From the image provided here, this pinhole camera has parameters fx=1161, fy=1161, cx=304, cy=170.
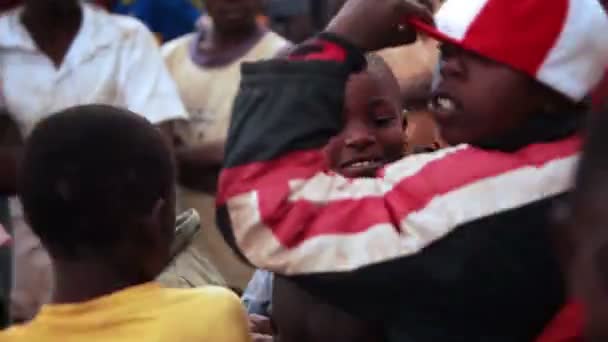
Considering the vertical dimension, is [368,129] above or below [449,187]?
below

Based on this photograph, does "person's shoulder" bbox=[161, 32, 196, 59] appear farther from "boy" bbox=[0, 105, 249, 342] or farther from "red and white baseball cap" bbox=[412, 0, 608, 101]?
"red and white baseball cap" bbox=[412, 0, 608, 101]

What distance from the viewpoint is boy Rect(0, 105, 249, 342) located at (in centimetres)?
181

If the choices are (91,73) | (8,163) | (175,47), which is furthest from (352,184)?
(175,47)

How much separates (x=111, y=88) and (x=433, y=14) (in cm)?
212

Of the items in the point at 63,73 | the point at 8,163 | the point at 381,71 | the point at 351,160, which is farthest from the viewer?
the point at 63,73

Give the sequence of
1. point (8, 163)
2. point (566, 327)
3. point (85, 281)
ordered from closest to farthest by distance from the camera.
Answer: point (566, 327) → point (85, 281) → point (8, 163)

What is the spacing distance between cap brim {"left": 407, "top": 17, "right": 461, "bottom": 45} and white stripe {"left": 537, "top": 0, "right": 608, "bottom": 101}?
0.14 m

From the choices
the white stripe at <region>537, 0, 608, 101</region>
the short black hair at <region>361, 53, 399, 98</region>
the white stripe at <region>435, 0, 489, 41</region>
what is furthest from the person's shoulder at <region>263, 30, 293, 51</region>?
the white stripe at <region>537, 0, 608, 101</region>

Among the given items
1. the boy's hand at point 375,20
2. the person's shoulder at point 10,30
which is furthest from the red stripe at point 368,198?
the person's shoulder at point 10,30

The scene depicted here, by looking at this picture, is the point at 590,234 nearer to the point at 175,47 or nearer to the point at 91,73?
the point at 91,73

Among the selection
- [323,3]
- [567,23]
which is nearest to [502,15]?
[567,23]

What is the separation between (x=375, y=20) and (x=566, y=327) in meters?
0.54

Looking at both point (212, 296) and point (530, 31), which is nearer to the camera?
point (530, 31)

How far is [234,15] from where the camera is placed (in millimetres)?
4277
